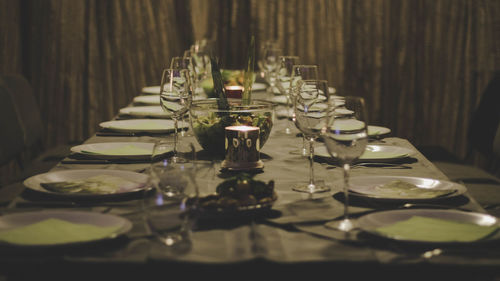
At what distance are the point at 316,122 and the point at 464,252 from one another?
1.70 ft

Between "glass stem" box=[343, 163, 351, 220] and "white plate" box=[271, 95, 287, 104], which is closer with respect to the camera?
"glass stem" box=[343, 163, 351, 220]

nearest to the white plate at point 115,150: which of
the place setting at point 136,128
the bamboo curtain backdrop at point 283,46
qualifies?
the place setting at point 136,128

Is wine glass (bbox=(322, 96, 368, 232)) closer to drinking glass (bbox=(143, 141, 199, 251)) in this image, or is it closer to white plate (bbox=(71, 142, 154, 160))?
drinking glass (bbox=(143, 141, 199, 251))

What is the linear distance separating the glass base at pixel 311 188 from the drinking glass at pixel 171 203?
399mm

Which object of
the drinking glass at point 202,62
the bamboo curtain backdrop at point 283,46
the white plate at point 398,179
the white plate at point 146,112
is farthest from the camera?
Answer: the bamboo curtain backdrop at point 283,46

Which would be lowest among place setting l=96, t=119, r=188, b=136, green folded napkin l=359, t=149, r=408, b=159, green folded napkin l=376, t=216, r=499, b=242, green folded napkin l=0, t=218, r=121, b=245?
green folded napkin l=376, t=216, r=499, b=242

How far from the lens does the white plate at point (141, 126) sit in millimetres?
2287

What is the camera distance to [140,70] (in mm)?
4523

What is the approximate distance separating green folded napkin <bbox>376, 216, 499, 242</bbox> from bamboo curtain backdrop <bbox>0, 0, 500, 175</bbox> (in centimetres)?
333

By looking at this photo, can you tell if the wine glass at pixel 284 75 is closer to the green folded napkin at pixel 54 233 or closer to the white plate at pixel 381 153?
the white plate at pixel 381 153

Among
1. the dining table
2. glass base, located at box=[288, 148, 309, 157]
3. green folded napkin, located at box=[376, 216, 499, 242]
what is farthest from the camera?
glass base, located at box=[288, 148, 309, 157]

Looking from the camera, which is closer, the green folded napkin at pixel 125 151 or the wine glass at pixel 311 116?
the wine glass at pixel 311 116

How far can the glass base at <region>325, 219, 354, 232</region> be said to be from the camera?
121 cm

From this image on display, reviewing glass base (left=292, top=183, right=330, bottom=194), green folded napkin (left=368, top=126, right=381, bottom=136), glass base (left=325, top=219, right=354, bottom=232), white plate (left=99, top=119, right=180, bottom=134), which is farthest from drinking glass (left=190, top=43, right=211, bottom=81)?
glass base (left=325, top=219, right=354, bottom=232)
